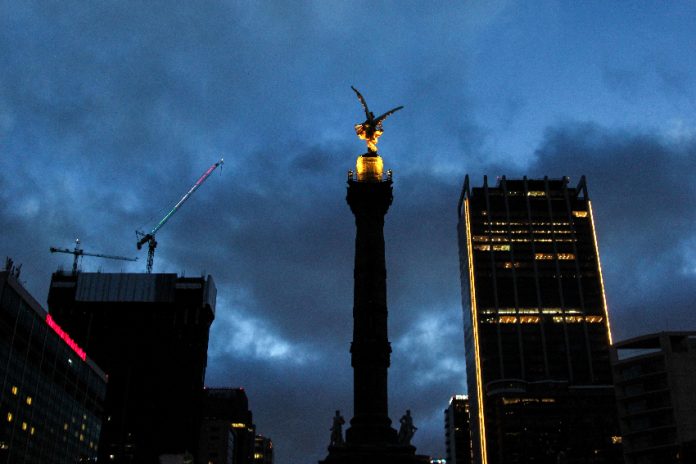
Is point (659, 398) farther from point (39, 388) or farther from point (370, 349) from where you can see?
point (39, 388)

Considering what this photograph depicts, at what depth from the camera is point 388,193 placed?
6312cm

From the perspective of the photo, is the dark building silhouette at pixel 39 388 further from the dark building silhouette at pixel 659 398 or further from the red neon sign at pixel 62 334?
the dark building silhouette at pixel 659 398

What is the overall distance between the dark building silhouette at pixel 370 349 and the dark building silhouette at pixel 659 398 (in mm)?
44222

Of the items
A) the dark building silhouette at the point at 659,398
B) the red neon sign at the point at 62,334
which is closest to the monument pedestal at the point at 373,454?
the dark building silhouette at the point at 659,398

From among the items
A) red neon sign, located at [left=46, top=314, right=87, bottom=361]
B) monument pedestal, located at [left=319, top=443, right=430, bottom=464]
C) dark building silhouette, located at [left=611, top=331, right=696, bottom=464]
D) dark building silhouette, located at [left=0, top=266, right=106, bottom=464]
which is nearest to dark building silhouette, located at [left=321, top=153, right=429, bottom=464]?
monument pedestal, located at [left=319, top=443, right=430, bottom=464]

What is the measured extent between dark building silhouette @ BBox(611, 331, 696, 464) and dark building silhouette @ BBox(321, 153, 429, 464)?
44.2 meters

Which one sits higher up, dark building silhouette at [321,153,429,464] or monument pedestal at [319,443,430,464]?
dark building silhouette at [321,153,429,464]

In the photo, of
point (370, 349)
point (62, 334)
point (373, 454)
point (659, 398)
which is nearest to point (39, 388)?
point (62, 334)

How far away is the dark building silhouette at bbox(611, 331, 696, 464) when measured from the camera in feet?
280

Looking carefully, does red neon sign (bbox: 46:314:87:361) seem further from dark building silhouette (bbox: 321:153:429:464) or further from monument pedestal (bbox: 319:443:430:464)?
monument pedestal (bbox: 319:443:430:464)

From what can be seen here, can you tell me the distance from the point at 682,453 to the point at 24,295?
8767 centimetres

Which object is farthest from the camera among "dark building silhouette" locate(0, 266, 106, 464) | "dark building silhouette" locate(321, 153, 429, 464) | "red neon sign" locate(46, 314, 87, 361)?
"red neon sign" locate(46, 314, 87, 361)

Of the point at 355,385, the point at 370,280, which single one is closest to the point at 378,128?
the point at 370,280

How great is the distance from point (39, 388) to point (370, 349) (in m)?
76.0
